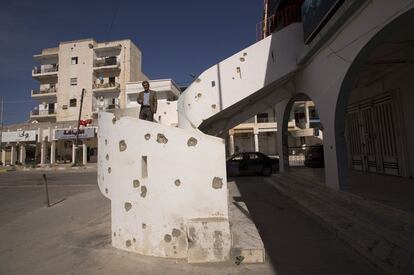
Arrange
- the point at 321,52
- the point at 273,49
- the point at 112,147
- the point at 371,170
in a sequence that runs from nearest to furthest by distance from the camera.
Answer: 1. the point at 112,147
2. the point at 321,52
3. the point at 273,49
4. the point at 371,170

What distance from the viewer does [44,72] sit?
39250 mm

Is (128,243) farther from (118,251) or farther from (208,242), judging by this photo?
(208,242)

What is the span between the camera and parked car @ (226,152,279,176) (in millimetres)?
14156

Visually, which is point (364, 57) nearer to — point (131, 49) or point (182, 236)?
point (182, 236)

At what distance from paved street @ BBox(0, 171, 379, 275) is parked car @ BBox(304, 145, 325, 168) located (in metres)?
5.12

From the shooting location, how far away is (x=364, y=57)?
472 cm

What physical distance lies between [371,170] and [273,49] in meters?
5.48

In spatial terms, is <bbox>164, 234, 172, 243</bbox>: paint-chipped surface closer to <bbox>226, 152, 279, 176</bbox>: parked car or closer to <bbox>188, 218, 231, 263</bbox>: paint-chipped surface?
<bbox>188, 218, 231, 263</bbox>: paint-chipped surface

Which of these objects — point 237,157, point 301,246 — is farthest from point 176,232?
point 237,157

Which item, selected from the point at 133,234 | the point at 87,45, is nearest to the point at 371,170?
the point at 133,234

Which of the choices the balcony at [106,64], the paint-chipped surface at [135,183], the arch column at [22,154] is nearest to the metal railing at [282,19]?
the paint-chipped surface at [135,183]

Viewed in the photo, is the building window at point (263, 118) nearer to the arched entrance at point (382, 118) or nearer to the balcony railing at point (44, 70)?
the arched entrance at point (382, 118)

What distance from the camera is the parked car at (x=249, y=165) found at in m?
14.2

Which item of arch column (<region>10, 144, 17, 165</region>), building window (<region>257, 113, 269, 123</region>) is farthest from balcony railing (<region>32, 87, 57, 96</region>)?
building window (<region>257, 113, 269, 123</region>)
